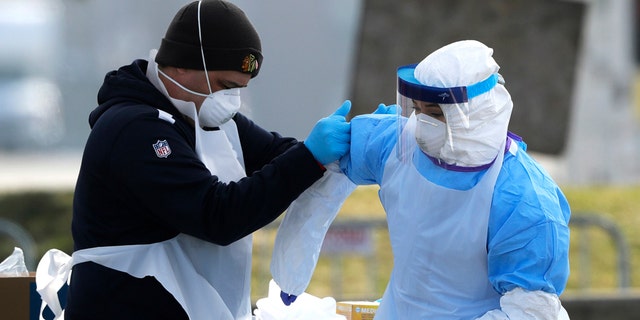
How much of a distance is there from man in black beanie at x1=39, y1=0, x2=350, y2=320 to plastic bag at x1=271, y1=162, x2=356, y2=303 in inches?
7.3

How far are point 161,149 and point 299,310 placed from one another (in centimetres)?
83

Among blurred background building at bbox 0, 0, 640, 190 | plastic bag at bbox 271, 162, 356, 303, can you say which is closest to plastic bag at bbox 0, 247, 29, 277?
plastic bag at bbox 271, 162, 356, 303

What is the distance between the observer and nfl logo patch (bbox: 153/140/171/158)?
9.74 ft

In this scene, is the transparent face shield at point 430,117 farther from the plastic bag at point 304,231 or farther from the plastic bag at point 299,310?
the plastic bag at point 299,310

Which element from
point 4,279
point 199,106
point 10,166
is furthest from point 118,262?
point 10,166

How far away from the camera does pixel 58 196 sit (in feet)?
28.5

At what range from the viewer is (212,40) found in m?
3.04

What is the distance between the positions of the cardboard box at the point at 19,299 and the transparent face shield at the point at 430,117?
1.49m

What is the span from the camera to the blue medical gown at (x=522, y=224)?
2.73 meters

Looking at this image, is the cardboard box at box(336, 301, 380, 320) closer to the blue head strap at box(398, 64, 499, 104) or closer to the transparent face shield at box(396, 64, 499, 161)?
the transparent face shield at box(396, 64, 499, 161)

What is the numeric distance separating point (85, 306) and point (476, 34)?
5.38 meters

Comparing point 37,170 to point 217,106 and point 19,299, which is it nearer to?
point 19,299

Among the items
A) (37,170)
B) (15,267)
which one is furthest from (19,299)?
(37,170)

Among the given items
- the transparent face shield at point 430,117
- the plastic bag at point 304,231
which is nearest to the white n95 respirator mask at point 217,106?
the plastic bag at point 304,231
